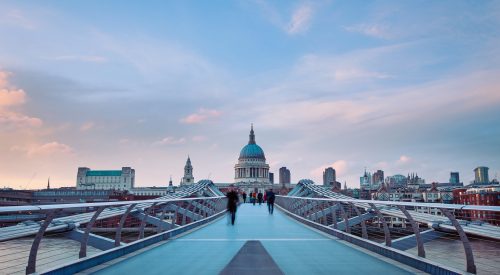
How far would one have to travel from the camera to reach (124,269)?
6141mm

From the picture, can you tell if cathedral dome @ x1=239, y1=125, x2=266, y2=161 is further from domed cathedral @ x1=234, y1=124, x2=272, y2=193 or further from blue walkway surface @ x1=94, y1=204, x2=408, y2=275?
blue walkway surface @ x1=94, y1=204, x2=408, y2=275

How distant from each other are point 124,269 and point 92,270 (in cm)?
45

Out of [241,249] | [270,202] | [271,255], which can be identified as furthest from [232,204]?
[270,202]

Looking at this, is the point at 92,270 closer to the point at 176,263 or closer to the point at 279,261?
the point at 176,263

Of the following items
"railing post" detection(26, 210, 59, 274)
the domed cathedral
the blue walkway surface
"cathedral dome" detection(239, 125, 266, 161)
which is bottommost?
the blue walkway surface

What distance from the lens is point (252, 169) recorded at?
156m

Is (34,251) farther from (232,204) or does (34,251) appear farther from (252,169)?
(252,169)

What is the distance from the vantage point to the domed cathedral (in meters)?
151

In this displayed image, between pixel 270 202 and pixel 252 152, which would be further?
pixel 252 152

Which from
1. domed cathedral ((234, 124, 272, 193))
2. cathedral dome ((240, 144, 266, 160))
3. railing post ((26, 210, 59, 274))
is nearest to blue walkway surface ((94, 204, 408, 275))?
railing post ((26, 210, 59, 274))

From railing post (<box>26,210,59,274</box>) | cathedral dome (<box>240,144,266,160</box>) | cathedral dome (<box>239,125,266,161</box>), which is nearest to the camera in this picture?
railing post (<box>26,210,59,274</box>)

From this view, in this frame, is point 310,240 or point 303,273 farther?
point 310,240

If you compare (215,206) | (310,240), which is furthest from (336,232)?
(215,206)

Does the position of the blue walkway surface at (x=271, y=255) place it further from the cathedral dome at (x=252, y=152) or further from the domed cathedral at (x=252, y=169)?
the cathedral dome at (x=252, y=152)
